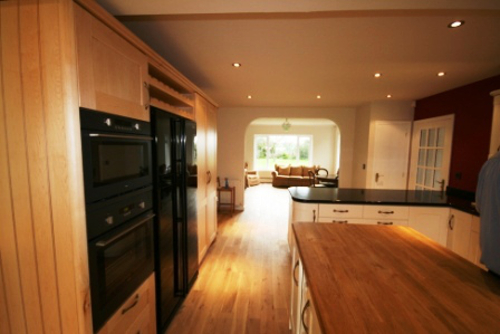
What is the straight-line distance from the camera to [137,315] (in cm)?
135

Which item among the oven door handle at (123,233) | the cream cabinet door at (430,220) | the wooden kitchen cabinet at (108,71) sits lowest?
the cream cabinet door at (430,220)

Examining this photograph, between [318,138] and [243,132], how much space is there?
17.8 feet

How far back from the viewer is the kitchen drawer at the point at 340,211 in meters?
2.42

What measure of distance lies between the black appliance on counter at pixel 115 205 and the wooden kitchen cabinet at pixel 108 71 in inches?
2.5

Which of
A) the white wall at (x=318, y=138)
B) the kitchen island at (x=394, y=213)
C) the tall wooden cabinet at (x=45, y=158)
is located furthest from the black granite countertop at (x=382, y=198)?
the white wall at (x=318, y=138)

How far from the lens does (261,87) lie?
338 cm

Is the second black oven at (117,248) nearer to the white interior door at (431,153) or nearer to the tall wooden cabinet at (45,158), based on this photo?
the tall wooden cabinet at (45,158)

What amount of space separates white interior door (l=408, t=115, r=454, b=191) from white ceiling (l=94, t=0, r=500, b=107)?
78 centimetres

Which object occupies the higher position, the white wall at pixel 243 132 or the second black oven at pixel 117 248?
the white wall at pixel 243 132

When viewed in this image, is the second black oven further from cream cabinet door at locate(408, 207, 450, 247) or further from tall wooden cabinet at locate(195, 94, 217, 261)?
cream cabinet door at locate(408, 207, 450, 247)

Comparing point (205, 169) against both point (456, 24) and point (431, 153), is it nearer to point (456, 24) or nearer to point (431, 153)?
point (456, 24)

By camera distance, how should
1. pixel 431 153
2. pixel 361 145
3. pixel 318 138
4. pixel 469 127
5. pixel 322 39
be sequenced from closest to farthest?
pixel 322 39 → pixel 469 127 → pixel 431 153 → pixel 361 145 → pixel 318 138

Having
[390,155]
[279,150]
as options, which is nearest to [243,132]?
[390,155]

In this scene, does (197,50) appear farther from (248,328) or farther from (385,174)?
(385,174)
